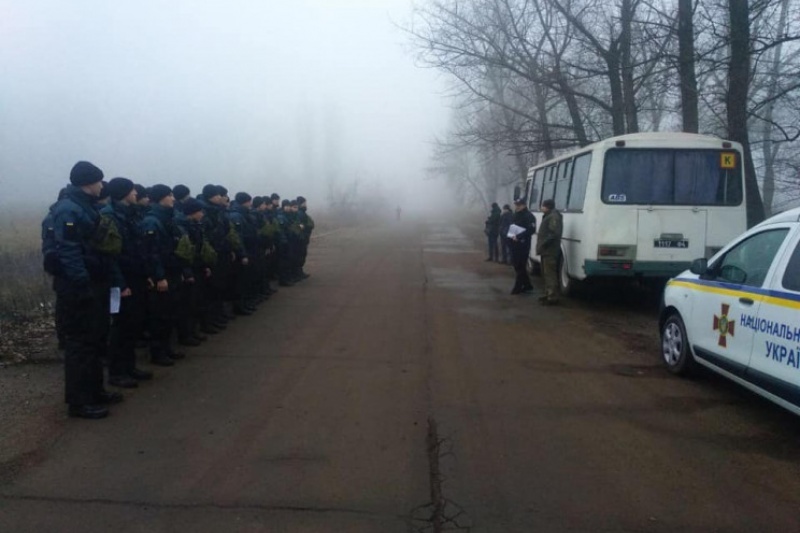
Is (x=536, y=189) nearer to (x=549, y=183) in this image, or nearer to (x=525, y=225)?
(x=549, y=183)

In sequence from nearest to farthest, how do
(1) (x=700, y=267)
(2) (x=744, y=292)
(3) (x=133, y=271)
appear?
(2) (x=744, y=292)
(1) (x=700, y=267)
(3) (x=133, y=271)

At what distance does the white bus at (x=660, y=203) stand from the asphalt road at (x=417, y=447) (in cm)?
235

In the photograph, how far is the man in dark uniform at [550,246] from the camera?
12359 millimetres

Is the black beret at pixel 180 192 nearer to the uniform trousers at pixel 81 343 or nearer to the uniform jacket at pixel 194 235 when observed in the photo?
the uniform jacket at pixel 194 235

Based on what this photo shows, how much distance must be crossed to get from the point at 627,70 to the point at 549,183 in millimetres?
4170

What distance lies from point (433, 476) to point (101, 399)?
3125mm

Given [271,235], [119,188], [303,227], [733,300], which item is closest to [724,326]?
[733,300]

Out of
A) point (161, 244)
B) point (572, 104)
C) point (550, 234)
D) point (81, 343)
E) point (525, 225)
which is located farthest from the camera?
point (572, 104)

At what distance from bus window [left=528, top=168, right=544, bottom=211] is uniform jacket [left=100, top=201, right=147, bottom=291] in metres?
10.8

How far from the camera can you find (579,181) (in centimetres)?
1256

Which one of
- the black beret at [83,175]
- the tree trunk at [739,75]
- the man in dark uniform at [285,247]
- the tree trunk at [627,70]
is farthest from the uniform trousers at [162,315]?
the tree trunk at [627,70]

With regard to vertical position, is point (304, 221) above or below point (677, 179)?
below

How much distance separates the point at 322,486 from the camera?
456 cm

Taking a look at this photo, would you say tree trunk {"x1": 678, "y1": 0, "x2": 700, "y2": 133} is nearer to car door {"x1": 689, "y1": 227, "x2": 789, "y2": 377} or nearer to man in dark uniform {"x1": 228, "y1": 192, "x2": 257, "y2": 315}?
car door {"x1": 689, "y1": 227, "x2": 789, "y2": 377}
